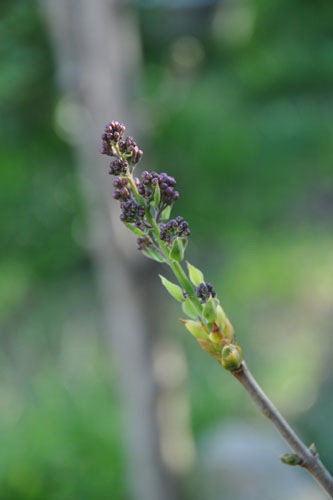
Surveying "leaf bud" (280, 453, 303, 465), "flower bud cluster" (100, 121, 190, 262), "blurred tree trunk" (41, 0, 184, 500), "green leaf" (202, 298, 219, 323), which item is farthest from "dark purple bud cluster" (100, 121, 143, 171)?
"blurred tree trunk" (41, 0, 184, 500)

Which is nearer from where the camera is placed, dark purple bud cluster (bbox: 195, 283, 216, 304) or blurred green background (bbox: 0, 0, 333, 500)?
dark purple bud cluster (bbox: 195, 283, 216, 304)

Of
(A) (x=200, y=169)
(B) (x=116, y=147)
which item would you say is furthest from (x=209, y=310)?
(A) (x=200, y=169)

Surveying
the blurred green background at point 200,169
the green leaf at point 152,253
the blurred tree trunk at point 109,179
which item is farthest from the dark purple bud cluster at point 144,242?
the blurred green background at point 200,169

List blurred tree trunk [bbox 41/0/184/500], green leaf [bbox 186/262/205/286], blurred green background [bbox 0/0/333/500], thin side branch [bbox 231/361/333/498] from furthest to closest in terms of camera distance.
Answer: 1. blurred green background [bbox 0/0/333/500]
2. blurred tree trunk [bbox 41/0/184/500]
3. green leaf [bbox 186/262/205/286]
4. thin side branch [bbox 231/361/333/498]

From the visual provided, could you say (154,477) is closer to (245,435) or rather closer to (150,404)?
(150,404)

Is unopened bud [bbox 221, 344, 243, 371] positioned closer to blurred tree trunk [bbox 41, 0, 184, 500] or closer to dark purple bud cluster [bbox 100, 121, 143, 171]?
dark purple bud cluster [bbox 100, 121, 143, 171]

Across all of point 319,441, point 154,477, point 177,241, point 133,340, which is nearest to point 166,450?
point 154,477

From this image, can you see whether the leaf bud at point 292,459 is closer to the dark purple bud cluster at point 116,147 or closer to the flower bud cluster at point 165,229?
the flower bud cluster at point 165,229
